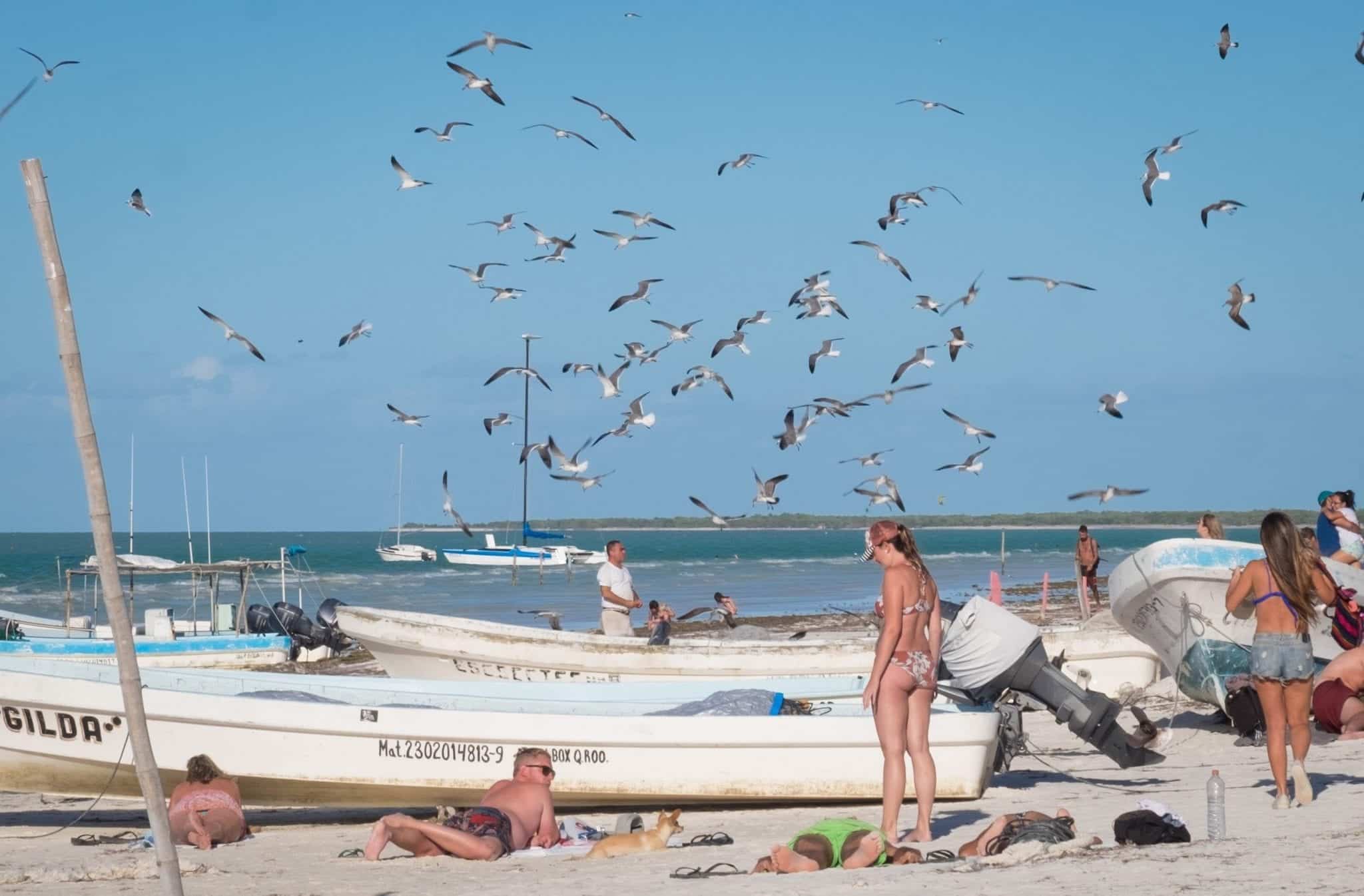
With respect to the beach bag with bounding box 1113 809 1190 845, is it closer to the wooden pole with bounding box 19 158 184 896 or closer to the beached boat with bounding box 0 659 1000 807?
the beached boat with bounding box 0 659 1000 807

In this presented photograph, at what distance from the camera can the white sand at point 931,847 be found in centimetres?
702

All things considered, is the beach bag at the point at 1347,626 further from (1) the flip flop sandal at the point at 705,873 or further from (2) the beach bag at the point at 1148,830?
(1) the flip flop sandal at the point at 705,873

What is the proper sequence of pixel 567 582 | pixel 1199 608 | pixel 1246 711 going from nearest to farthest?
pixel 1246 711 < pixel 1199 608 < pixel 567 582

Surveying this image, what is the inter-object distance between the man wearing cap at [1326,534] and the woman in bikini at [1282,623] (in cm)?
482

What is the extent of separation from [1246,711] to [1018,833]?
17.5ft

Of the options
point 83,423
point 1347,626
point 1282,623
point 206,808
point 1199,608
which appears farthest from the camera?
point 1199,608

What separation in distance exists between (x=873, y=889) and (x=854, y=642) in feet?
31.8

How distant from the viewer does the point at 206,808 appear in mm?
10383

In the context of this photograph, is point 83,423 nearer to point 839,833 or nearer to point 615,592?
point 839,833

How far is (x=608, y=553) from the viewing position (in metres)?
16.4

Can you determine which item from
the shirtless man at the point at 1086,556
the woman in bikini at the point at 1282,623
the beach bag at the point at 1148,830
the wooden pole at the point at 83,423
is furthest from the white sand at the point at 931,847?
the shirtless man at the point at 1086,556

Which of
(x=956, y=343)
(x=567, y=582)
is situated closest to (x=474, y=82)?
(x=956, y=343)

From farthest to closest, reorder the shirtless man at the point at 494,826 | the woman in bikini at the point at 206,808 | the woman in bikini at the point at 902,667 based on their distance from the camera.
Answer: the woman in bikini at the point at 206,808, the shirtless man at the point at 494,826, the woman in bikini at the point at 902,667

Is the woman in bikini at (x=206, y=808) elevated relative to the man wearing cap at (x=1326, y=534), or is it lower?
lower
